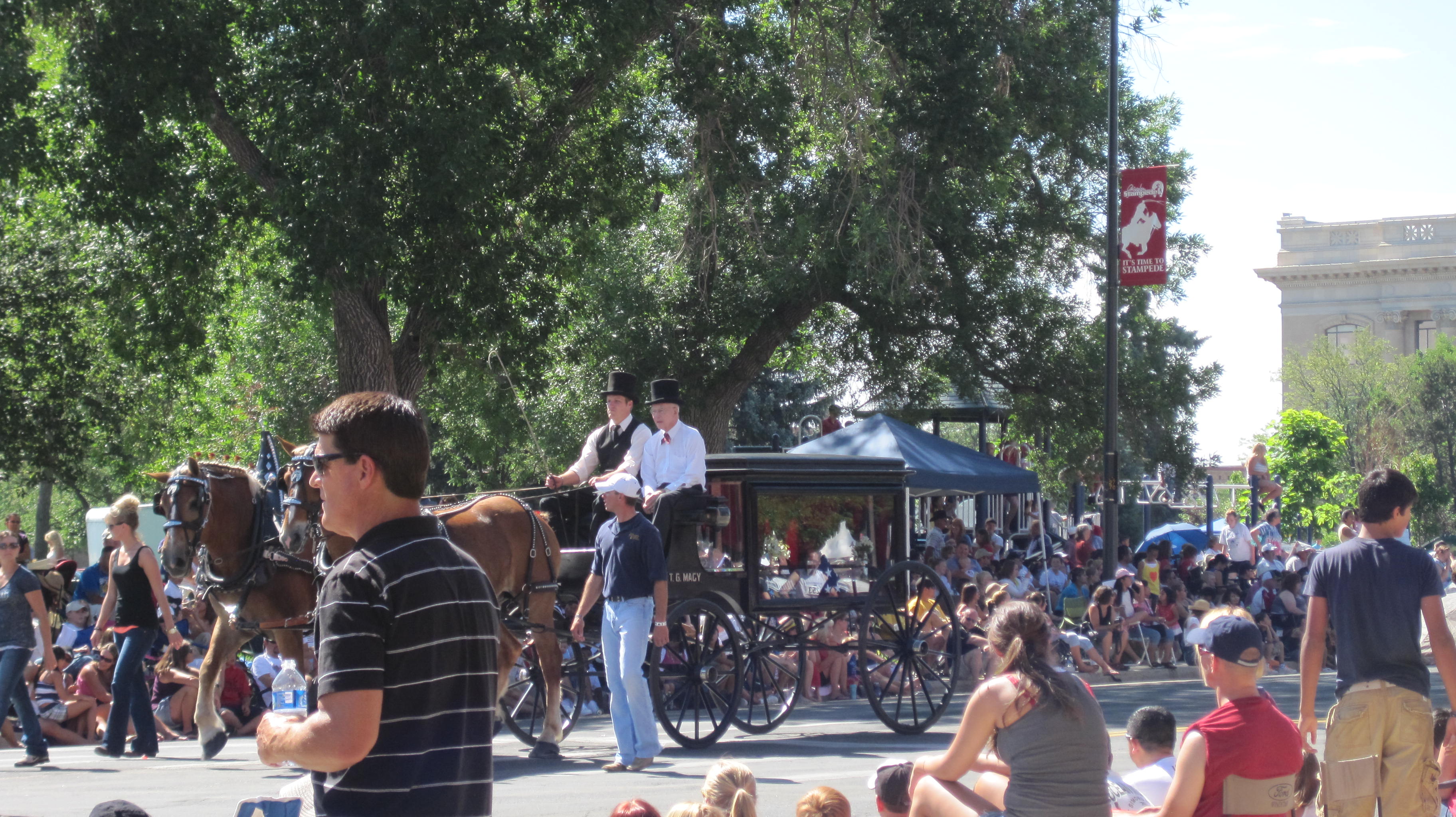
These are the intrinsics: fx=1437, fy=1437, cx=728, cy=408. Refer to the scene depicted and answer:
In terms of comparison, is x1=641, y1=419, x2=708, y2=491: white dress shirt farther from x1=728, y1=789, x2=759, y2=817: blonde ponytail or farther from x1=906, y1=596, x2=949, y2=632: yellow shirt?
x1=728, y1=789, x2=759, y2=817: blonde ponytail

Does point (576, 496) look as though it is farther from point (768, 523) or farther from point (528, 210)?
point (528, 210)

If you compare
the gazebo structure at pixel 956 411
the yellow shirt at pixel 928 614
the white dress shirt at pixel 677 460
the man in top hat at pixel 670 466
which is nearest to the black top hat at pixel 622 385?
the man in top hat at pixel 670 466

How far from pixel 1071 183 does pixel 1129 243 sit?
3304 millimetres

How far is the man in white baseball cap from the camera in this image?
945cm

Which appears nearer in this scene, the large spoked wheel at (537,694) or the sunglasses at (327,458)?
the sunglasses at (327,458)

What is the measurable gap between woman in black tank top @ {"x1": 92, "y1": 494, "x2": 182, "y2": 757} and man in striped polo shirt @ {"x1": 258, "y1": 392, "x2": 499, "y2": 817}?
25.8 ft

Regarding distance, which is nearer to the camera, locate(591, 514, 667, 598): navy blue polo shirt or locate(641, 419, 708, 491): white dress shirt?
locate(591, 514, 667, 598): navy blue polo shirt

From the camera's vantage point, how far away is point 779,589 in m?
11.3

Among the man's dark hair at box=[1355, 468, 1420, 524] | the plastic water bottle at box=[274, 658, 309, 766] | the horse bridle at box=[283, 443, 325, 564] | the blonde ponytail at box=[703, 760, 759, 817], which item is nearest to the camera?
the blonde ponytail at box=[703, 760, 759, 817]

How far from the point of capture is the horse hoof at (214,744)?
929cm

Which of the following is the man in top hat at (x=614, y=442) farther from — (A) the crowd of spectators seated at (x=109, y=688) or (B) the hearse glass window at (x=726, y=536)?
(A) the crowd of spectators seated at (x=109, y=688)

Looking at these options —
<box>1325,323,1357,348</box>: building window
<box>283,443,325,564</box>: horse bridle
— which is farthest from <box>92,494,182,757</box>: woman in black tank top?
<box>1325,323,1357,348</box>: building window

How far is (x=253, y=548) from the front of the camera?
353 inches

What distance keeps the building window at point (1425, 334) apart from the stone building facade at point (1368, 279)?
0.24 feet
